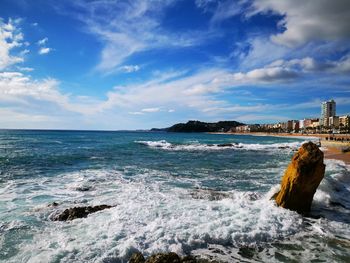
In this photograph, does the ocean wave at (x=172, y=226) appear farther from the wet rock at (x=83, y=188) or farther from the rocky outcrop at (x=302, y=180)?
the wet rock at (x=83, y=188)

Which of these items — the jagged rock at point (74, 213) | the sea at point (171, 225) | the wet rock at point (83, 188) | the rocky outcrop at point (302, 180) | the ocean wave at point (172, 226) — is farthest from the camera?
the wet rock at point (83, 188)

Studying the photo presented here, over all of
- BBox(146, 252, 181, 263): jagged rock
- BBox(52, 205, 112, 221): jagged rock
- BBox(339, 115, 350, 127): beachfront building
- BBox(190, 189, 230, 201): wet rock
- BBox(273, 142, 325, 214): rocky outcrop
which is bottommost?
BBox(190, 189, 230, 201): wet rock

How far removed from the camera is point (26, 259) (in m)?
6.65

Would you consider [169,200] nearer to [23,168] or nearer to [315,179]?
[315,179]

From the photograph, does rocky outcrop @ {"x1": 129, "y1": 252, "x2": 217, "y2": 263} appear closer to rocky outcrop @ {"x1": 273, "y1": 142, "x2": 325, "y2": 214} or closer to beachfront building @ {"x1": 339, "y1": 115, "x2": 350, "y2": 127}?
rocky outcrop @ {"x1": 273, "y1": 142, "x2": 325, "y2": 214}

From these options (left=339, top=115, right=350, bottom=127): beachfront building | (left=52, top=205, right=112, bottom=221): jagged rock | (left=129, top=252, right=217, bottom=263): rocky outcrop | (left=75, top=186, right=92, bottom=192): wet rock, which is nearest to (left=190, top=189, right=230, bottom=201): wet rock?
(left=52, top=205, right=112, bottom=221): jagged rock

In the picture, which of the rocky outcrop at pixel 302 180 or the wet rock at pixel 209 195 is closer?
the rocky outcrop at pixel 302 180

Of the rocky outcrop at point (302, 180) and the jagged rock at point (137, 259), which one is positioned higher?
the rocky outcrop at point (302, 180)

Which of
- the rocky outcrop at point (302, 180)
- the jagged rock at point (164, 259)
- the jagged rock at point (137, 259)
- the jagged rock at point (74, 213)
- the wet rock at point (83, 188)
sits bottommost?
the wet rock at point (83, 188)

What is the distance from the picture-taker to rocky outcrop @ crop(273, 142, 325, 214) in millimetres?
9883

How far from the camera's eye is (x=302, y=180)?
388 inches

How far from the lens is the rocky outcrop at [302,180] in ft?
32.4

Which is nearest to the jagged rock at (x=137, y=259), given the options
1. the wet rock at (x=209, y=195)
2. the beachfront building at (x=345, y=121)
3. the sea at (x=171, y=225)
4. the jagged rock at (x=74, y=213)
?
the sea at (x=171, y=225)

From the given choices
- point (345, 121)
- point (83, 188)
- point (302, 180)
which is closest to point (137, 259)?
point (302, 180)
